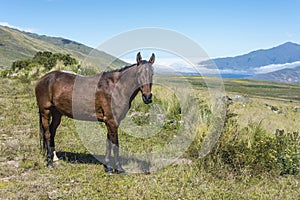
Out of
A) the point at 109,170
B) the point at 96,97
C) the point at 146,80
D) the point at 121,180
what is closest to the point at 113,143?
the point at 109,170

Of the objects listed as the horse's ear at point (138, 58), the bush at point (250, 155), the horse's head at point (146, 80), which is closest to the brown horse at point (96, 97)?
the horse's ear at point (138, 58)

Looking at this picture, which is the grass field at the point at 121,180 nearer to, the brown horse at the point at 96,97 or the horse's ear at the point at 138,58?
the brown horse at the point at 96,97

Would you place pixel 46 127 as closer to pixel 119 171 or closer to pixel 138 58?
pixel 119 171

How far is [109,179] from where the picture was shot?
7.15 meters

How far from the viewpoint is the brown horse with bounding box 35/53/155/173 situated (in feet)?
24.2

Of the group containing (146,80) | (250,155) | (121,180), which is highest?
(146,80)

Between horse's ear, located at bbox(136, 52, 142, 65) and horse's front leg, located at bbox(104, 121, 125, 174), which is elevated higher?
horse's ear, located at bbox(136, 52, 142, 65)

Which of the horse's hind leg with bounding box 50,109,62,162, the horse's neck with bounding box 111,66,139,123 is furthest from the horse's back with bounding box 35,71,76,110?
the horse's neck with bounding box 111,66,139,123

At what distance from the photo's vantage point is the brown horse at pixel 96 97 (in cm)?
736

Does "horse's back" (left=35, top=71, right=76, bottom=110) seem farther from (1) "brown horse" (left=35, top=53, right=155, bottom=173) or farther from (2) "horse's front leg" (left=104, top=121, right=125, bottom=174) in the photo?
(2) "horse's front leg" (left=104, top=121, right=125, bottom=174)

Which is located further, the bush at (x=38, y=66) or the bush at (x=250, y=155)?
the bush at (x=38, y=66)

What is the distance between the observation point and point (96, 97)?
295 inches

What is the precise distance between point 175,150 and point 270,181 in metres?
3.14

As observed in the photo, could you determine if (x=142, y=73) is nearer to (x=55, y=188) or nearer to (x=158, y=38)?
(x=158, y=38)
